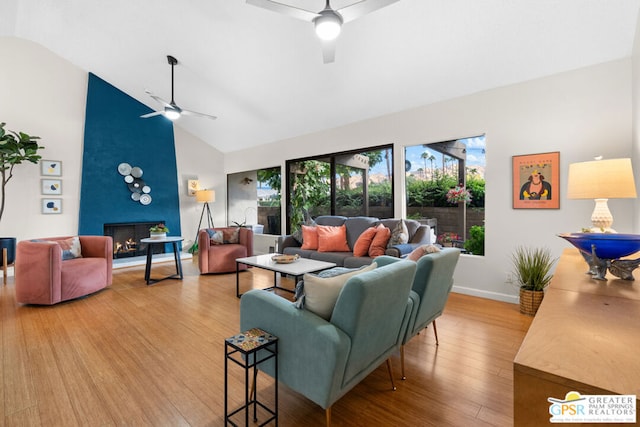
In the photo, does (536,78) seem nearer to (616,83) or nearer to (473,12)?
(616,83)

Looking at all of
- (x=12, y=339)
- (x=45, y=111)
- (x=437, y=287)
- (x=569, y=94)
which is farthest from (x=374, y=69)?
(x=45, y=111)

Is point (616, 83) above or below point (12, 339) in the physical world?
above

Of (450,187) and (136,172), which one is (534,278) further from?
(136,172)

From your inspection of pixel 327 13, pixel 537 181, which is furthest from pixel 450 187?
pixel 327 13

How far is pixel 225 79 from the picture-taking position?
16.0 ft

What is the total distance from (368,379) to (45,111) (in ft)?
22.6

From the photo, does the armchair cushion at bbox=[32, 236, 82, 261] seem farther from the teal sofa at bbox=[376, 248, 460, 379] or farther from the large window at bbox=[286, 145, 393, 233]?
the teal sofa at bbox=[376, 248, 460, 379]

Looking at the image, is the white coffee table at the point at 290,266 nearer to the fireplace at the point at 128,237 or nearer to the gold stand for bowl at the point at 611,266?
the gold stand for bowl at the point at 611,266

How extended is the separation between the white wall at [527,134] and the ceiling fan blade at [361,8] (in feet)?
7.36

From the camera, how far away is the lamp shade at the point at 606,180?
2.22m

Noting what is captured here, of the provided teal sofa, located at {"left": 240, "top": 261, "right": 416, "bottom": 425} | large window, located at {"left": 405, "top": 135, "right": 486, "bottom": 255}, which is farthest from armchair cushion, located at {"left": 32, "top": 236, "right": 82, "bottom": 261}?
large window, located at {"left": 405, "top": 135, "right": 486, "bottom": 255}

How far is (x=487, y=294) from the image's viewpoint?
3781 millimetres

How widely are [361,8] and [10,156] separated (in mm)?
5774

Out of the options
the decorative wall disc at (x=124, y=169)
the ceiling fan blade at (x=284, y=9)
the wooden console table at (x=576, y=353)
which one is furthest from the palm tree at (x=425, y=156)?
the decorative wall disc at (x=124, y=169)
